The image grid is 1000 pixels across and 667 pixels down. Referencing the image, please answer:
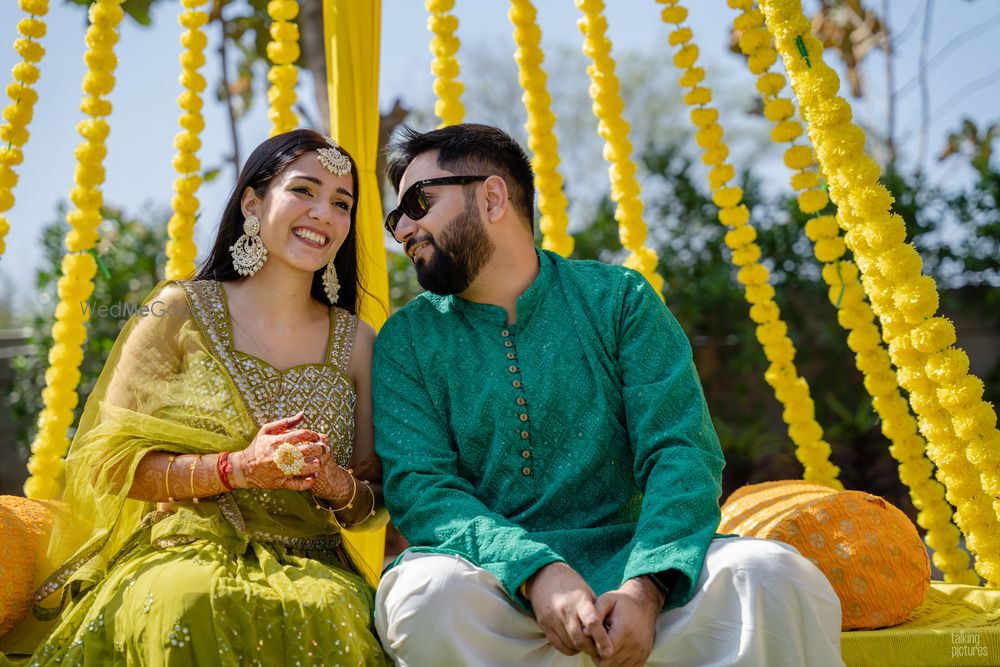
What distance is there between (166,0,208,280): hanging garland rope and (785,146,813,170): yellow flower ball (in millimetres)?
2245

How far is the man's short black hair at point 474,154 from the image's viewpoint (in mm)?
2762

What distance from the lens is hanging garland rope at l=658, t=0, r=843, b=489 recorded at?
354 centimetres

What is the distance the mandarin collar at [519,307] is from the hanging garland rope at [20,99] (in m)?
1.92

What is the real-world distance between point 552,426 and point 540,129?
162 centimetres

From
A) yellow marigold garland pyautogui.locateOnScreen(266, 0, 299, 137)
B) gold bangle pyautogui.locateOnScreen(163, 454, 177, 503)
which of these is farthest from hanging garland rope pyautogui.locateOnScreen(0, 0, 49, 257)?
gold bangle pyautogui.locateOnScreen(163, 454, 177, 503)

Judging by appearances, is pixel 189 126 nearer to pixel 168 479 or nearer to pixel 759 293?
pixel 168 479

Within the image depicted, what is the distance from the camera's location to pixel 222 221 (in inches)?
111

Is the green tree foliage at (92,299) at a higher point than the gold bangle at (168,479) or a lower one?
higher


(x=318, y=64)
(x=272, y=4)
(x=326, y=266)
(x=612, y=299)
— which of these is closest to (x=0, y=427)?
(x=318, y=64)

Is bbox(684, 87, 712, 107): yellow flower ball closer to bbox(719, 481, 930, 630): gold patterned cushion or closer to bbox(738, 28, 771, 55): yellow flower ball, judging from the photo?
bbox(738, 28, 771, 55): yellow flower ball

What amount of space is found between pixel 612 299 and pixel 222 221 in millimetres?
1170

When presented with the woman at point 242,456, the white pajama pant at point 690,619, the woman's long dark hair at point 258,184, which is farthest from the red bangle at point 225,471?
the woman's long dark hair at point 258,184

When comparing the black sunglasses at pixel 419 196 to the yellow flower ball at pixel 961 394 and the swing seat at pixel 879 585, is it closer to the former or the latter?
the swing seat at pixel 879 585

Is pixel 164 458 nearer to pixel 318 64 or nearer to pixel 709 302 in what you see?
pixel 318 64
